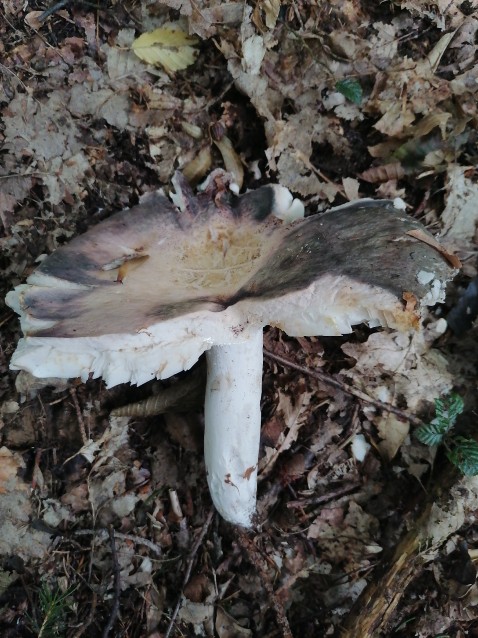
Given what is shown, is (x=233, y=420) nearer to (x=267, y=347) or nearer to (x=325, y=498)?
(x=267, y=347)

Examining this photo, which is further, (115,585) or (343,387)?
(343,387)

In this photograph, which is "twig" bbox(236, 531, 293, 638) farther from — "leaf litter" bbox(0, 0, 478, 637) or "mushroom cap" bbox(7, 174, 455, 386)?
"mushroom cap" bbox(7, 174, 455, 386)

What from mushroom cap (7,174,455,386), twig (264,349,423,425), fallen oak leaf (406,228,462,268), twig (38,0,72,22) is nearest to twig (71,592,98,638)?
mushroom cap (7,174,455,386)

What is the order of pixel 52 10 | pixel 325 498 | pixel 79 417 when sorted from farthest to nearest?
pixel 52 10
pixel 79 417
pixel 325 498

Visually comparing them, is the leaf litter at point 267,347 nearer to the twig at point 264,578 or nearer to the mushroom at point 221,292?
the twig at point 264,578

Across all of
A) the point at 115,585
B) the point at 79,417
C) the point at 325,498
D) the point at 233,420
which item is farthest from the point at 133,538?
the point at 325,498

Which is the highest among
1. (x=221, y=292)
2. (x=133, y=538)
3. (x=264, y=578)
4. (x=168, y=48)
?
(x=168, y=48)

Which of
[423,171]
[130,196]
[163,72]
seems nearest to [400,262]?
[423,171]

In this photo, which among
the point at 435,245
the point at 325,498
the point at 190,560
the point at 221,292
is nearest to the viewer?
the point at 435,245
